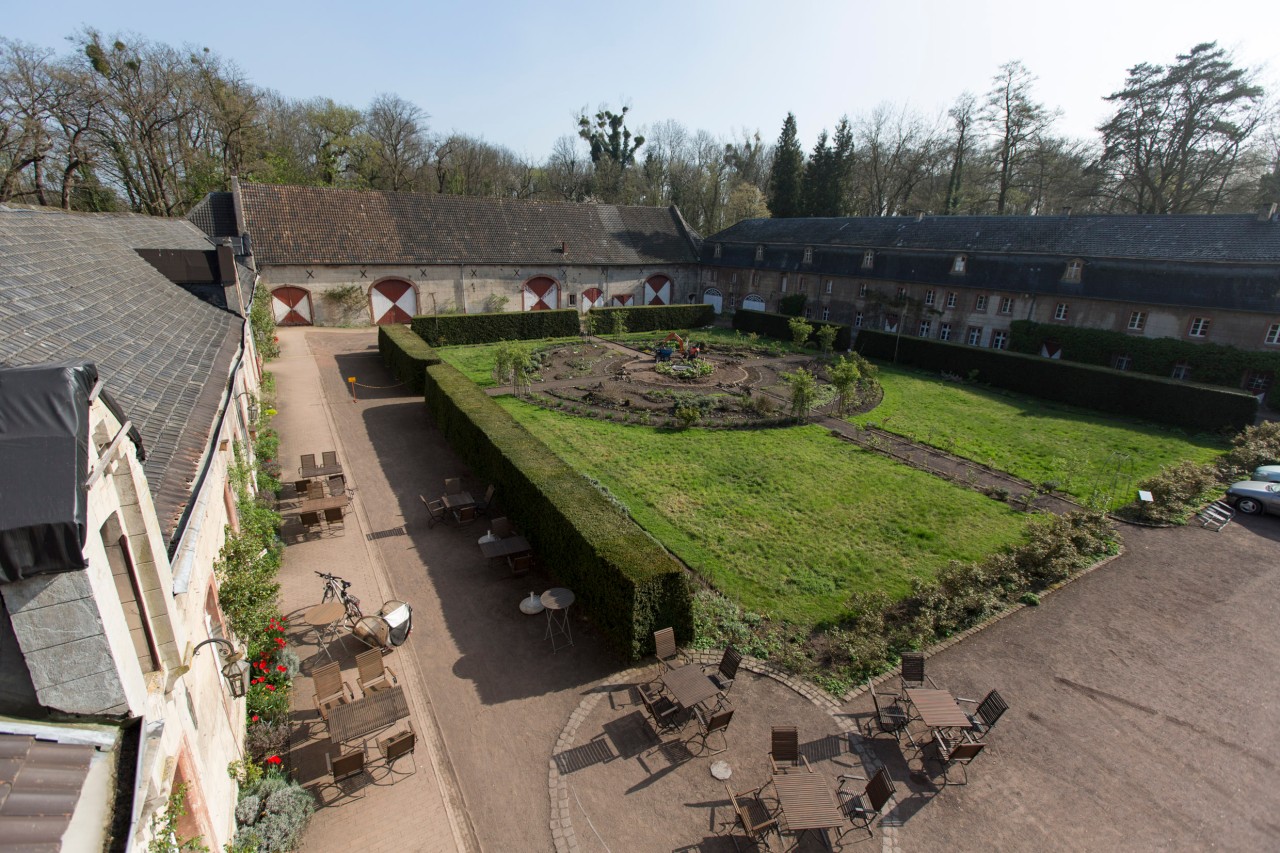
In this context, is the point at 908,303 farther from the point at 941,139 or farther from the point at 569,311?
the point at 941,139

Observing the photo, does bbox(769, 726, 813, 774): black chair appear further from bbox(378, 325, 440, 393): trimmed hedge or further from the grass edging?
bbox(378, 325, 440, 393): trimmed hedge

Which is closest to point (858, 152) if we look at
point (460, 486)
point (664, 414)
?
point (664, 414)

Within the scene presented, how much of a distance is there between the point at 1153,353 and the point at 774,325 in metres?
17.9

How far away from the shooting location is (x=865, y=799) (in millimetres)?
7590

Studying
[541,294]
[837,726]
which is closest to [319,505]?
[837,726]

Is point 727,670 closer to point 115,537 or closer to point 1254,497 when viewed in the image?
point 115,537

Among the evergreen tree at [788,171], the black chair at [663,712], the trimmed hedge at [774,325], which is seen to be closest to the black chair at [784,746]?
the black chair at [663,712]

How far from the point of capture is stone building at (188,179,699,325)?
32344mm

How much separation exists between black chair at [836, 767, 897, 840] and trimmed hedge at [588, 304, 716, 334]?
102 feet

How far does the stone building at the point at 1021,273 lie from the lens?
25.0m

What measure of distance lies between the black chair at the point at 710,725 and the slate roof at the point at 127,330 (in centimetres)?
665

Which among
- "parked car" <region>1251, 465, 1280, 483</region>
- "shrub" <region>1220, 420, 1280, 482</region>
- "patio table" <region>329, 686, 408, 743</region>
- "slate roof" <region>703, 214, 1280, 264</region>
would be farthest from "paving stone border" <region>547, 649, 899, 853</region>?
"slate roof" <region>703, 214, 1280, 264</region>

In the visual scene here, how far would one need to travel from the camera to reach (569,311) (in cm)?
3528

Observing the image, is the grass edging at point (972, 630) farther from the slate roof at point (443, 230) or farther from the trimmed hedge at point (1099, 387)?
the slate roof at point (443, 230)
